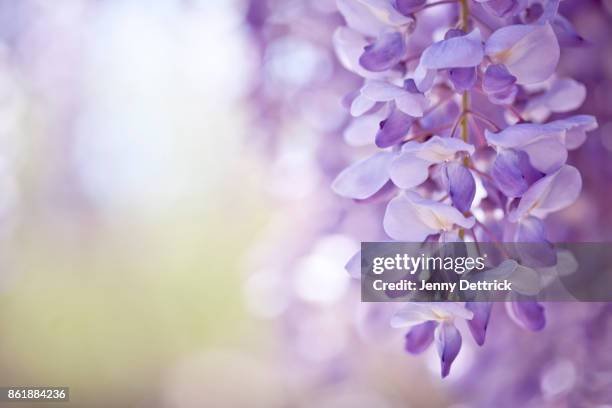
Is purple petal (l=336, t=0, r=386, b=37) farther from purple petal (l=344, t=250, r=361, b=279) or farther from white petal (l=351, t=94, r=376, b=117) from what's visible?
purple petal (l=344, t=250, r=361, b=279)

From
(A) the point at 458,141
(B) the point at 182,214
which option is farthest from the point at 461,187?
(B) the point at 182,214

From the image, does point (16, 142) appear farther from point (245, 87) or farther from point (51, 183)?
point (245, 87)

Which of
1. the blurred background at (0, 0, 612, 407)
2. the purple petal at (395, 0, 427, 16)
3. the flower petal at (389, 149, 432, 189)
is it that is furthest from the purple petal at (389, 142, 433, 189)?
the blurred background at (0, 0, 612, 407)

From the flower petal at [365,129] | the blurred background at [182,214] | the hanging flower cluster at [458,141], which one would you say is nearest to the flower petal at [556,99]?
the hanging flower cluster at [458,141]

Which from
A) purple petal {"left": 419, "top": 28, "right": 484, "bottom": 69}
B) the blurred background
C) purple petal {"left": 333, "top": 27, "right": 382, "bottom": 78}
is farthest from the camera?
the blurred background

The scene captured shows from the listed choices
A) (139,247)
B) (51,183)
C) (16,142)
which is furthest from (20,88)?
(139,247)

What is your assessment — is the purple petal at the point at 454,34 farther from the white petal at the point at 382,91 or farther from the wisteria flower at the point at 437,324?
→ the wisteria flower at the point at 437,324

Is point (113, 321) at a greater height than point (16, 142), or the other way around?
point (16, 142)
